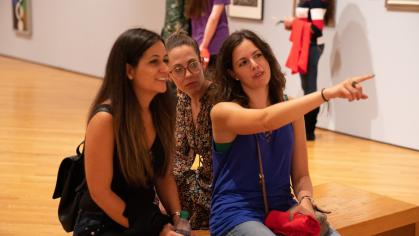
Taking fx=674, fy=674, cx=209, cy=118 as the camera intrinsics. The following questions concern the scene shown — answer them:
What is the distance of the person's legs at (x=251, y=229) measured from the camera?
2.74 metres

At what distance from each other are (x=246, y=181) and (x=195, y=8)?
10.3 ft

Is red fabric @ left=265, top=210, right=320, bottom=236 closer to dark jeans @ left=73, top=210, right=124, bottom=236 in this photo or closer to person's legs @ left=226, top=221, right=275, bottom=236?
person's legs @ left=226, top=221, right=275, bottom=236

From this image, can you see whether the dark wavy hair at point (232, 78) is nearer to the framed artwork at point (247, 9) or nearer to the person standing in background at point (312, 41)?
the person standing in background at point (312, 41)

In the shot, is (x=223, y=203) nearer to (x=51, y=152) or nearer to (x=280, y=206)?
(x=280, y=206)

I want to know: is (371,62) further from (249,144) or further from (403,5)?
(249,144)

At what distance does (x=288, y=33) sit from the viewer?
793 centimetres

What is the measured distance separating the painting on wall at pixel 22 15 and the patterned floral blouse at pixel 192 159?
1042 cm

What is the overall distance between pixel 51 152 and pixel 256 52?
151 inches

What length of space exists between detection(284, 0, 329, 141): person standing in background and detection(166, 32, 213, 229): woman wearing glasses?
12.0ft

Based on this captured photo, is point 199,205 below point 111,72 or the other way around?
below

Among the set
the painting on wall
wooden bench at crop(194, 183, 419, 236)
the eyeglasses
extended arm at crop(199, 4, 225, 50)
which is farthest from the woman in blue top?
the painting on wall

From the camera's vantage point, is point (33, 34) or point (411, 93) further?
point (33, 34)

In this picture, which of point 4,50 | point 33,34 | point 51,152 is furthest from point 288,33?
point 4,50

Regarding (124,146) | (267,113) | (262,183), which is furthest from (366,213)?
(124,146)
